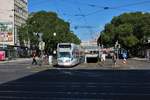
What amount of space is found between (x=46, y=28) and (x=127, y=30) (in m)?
21.9

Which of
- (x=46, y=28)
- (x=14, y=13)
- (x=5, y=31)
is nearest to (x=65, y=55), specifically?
(x=5, y=31)

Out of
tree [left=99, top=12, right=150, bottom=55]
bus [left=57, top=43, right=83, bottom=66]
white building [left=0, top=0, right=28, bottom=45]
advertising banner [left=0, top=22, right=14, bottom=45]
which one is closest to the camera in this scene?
bus [left=57, top=43, right=83, bottom=66]

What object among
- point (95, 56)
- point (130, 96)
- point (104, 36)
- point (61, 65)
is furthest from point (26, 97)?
point (104, 36)

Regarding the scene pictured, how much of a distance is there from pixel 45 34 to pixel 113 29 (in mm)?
20314

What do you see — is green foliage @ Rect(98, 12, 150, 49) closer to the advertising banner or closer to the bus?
the advertising banner

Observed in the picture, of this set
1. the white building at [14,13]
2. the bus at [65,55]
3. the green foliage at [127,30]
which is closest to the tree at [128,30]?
the green foliage at [127,30]

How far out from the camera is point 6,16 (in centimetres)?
15075

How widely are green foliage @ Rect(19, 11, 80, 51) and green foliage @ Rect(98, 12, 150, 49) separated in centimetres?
1313

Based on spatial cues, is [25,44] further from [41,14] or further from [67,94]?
[67,94]

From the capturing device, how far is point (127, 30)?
135500 mm

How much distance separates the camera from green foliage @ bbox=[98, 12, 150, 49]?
431 feet

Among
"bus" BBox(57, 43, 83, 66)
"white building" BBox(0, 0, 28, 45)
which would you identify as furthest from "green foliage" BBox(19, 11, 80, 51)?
"bus" BBox(57, 43, 83, 66)

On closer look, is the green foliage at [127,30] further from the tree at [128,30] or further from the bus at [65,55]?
the bus at [65,55]

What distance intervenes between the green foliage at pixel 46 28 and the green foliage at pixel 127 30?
13132 mm
